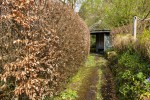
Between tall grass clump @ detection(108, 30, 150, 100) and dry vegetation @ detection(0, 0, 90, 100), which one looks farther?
tall grass clump @ detection(108, 30, 150, 100)

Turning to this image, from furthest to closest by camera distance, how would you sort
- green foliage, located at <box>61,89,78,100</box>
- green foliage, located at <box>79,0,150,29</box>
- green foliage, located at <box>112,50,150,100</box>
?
green foliage, located at <box>79,0,150,29</box>, green foliage, located at <box>61,89,78,100</box>, green foliage, located at <box>112,50,150,100</box>

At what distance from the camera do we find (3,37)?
13.7 feet

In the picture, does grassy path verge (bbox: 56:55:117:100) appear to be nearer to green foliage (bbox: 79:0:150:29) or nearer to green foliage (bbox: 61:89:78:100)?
green foliage (bbox: 61:89:78:100)

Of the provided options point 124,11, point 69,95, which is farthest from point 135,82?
point 124,11

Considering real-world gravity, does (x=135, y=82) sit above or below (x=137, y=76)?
below

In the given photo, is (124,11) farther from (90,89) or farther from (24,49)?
(24,49)

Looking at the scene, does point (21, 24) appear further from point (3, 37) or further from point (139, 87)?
point (139, 87)

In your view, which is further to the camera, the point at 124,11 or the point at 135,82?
the point at 124,11

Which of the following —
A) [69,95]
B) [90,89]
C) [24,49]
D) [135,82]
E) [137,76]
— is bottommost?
[90,89]

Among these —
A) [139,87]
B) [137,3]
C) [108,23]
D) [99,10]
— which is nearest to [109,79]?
[139,87]

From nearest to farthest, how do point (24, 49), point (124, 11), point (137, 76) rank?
1. point (24, 49)
2. point (137, 76)
3. point (124, 11)

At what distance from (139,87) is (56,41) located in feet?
8.31

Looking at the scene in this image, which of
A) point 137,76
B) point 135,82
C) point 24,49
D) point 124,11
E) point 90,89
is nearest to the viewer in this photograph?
point 24,49

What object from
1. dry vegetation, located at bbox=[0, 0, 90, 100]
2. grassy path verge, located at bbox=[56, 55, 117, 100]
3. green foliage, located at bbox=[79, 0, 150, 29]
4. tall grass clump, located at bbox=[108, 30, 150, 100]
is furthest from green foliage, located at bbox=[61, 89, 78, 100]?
green foliage, located at bbox=[79, 0, 150, 29]
